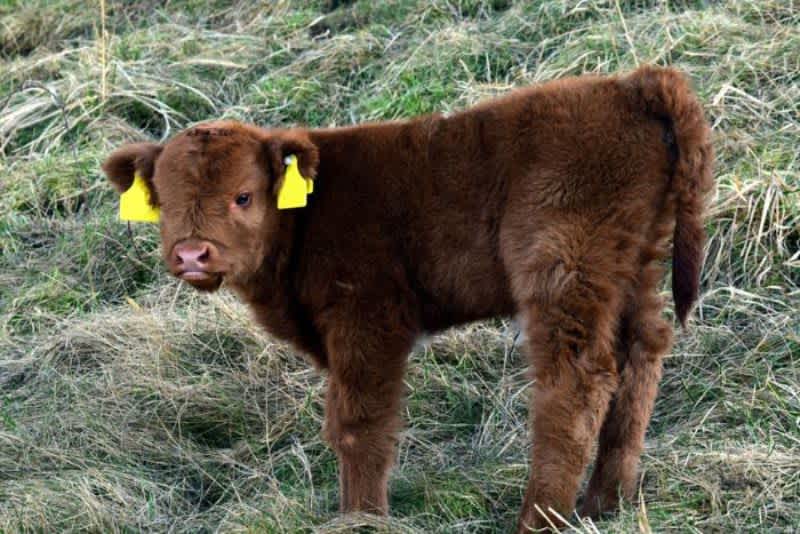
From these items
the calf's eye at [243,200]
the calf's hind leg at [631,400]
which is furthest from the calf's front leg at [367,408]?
the calf's hind leg at [631,400]

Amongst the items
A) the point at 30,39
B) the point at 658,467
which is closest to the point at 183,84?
the point at 30,39

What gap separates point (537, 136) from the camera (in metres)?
5.04

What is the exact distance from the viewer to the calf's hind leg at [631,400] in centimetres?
518

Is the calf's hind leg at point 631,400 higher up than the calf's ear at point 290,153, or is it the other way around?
the calf's ear at point 290,153

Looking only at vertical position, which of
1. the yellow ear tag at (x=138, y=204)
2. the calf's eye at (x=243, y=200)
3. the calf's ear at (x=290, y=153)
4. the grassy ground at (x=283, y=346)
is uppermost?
the calf's ear at (x=290, y=153)

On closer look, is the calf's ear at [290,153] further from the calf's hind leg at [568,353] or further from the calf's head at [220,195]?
the calf's hind leg at [568,353]

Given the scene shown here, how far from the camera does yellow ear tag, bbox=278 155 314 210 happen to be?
536 cm

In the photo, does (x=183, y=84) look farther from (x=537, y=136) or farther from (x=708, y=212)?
(x=537, y=136)

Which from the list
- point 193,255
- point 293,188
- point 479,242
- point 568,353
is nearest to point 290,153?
point 293,188

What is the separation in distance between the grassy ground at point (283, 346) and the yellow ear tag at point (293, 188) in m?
1.20

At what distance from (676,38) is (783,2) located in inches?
31.4

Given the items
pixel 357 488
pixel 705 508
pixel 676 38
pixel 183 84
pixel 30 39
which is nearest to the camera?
pixel 705 508

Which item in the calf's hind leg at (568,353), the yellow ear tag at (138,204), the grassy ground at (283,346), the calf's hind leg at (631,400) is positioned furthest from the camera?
the yellow ear tag at (138,204)

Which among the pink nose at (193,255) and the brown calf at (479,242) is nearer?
the brown calf at (479,242)
